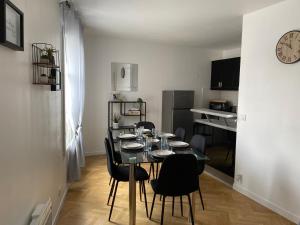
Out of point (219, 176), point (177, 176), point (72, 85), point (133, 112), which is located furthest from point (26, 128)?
point (133, 112)

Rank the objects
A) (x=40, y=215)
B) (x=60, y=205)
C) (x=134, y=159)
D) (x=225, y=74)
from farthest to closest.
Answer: (x=225, y=74), (x=60, y=205), (x=134, y=159), (x=40, y=215)

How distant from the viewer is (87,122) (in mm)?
5340

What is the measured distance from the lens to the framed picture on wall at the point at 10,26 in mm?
1176

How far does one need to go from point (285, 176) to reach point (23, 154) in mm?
2864

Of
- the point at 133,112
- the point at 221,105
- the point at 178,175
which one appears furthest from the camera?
the point at 221,105

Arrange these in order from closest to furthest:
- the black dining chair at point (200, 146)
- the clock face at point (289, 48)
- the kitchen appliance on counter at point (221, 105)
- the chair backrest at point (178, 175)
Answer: the chair backrest at point (178, 175) < the clock face at point (289, 48) < the black dining chair at point (200, 146) < the kitchen appliance on counter at point (221, 105)

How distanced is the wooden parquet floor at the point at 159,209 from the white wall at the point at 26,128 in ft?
1.66

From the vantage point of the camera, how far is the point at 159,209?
A: 9.96 ft

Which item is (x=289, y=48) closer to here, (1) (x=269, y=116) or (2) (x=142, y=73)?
(1) (x=269, y=116)

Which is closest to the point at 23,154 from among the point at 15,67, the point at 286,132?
the point at 15,67

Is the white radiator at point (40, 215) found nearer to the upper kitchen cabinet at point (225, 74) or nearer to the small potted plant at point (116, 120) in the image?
the small potted plant at point (116, 120)

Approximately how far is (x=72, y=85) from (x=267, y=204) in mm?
3184

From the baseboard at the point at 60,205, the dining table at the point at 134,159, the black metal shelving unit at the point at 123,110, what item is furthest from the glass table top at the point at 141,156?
the black metal shelving unit at the point at 123,110

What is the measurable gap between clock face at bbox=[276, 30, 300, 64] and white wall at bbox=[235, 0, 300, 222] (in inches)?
2.8
